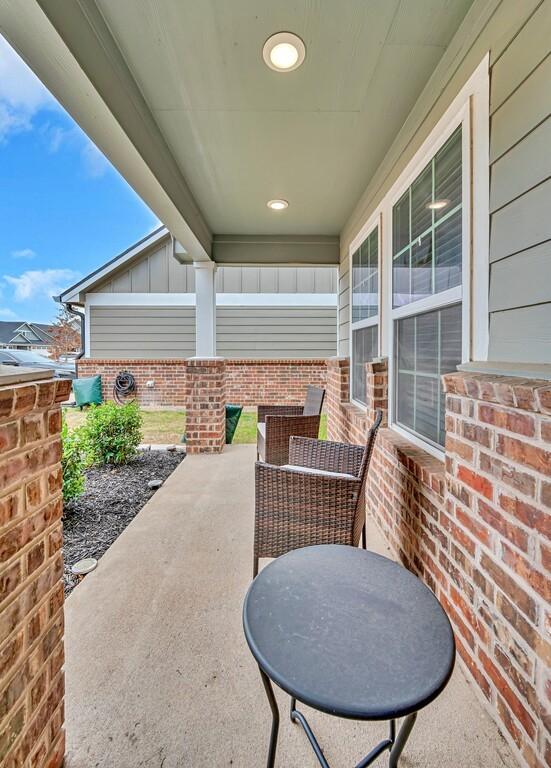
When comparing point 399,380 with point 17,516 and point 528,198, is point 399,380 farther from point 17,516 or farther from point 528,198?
point 17,516

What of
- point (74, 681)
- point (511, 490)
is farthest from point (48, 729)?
point (511, 490)

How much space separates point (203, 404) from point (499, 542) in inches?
144

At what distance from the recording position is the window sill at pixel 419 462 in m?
1.76

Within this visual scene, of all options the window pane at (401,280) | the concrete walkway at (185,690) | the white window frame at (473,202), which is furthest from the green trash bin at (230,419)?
the white window frame at (473,202)

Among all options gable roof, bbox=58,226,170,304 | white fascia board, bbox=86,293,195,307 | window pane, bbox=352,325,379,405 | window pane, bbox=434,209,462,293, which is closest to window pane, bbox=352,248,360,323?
window pane, bbox=352,325,379,405

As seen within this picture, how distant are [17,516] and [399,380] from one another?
2338 millimetres

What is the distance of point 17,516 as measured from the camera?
0.96 m

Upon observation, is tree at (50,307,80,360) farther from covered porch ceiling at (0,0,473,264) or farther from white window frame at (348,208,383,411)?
white window frame at (348,208,383,411)

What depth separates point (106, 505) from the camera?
314cm

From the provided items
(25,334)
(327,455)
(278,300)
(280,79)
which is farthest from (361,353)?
(25,334)

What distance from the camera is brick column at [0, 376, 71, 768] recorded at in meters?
0.92

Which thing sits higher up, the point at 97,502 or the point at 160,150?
the point at 160,150

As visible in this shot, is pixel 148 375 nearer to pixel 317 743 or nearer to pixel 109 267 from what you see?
pixel 109 267

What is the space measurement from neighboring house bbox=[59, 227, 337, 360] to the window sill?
6521 millimetres
